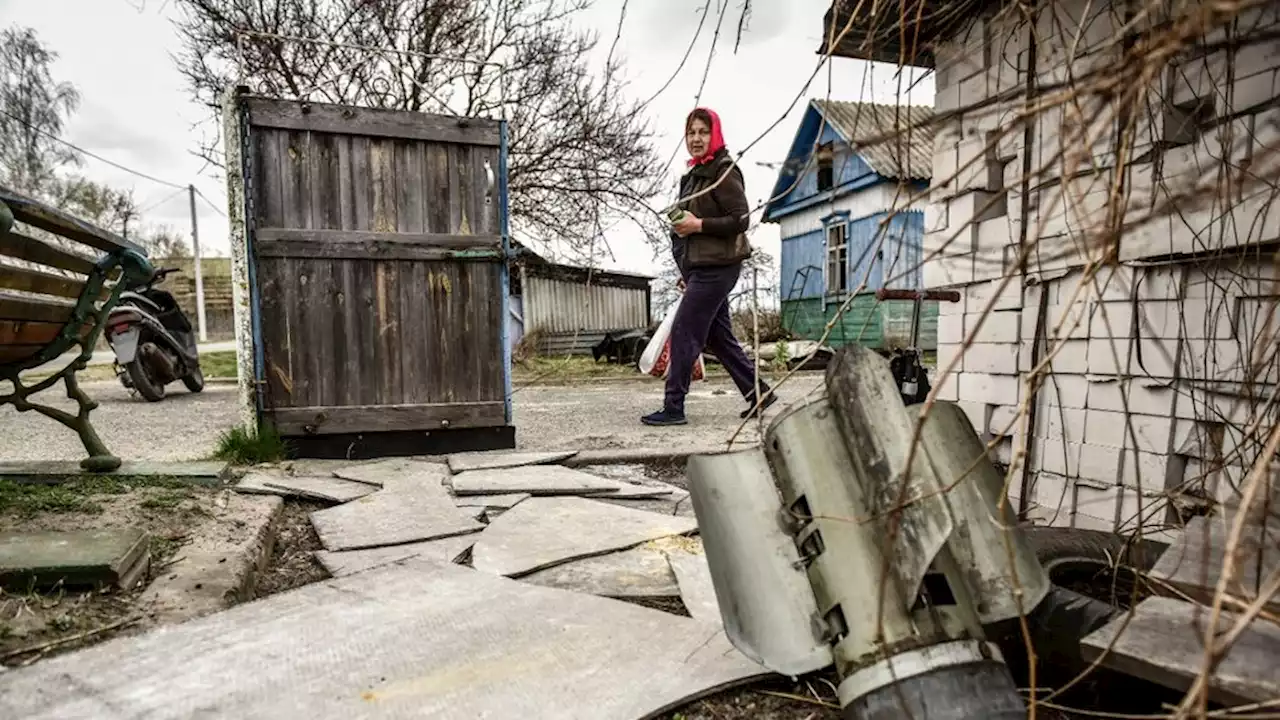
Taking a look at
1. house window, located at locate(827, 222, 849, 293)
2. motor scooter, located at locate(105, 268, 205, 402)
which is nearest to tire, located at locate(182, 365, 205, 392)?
motor scooter, located at locate(105, 268, 205, 402)

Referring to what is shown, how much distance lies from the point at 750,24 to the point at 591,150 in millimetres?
8586

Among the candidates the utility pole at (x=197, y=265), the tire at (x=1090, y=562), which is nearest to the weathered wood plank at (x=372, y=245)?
the tire at (x=1090, y=562)

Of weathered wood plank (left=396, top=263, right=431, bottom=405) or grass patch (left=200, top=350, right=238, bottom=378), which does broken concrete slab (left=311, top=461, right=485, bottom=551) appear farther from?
grass patch (left=200, top=350, right=238, bottom=378)

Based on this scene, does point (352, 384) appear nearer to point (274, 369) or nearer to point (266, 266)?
point (274, 369)

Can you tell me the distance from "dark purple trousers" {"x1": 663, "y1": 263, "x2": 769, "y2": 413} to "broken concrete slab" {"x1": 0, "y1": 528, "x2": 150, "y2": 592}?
269 centimetres

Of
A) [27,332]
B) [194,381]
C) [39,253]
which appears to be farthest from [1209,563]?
[194,381]

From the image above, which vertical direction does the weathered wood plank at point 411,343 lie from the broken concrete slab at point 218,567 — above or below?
above

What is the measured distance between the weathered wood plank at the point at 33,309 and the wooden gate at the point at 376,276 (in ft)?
3.08

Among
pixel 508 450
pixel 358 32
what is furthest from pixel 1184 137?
pixel 358 32

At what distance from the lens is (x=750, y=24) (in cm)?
134

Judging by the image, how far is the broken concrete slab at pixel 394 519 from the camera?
202 cm

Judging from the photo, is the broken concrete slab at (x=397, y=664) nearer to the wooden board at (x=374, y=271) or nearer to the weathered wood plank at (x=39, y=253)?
the weathered wood plank at (x=39, y=253)

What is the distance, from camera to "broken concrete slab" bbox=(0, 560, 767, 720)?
1.07 metres

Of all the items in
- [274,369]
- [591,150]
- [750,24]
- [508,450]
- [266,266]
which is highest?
[591,150]
